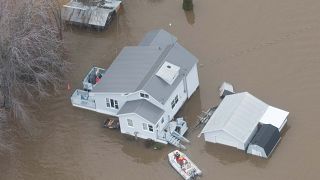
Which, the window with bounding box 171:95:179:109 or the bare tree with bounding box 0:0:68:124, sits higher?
the window with bounding box 171:95:179:109

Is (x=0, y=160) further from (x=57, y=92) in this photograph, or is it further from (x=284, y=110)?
(x=284, y=110)

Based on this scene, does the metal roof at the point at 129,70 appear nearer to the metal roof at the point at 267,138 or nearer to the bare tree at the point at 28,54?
the bare tree at the point at 28,54

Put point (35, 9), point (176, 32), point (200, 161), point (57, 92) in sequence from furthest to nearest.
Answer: point (176, 32) → point (57, 92) → point (35, 9) → point (200, 161)

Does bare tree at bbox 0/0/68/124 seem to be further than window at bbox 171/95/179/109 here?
No

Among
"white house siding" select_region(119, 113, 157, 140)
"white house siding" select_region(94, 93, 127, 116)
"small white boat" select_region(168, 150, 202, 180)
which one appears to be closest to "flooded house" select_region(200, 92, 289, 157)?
"small white boat" select_region(168, 150, 202, 180)

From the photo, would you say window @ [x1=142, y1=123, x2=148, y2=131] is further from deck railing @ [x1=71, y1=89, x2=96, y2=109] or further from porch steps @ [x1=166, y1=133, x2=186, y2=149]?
deck railing @ [x1=71, y1=89, x2=96, y2=109]

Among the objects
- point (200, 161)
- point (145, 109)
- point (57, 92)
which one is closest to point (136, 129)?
point (145, 109)
